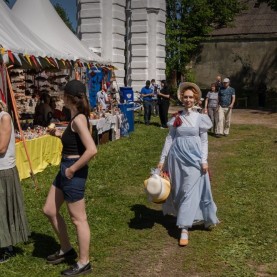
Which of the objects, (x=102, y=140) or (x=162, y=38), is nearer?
(x=102, y=140)

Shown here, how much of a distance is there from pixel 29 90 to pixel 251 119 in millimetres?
9618

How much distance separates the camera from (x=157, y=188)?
5.33 metres

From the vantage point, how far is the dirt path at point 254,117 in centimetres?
1895

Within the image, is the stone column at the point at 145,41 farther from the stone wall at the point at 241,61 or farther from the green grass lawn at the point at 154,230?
the green grass lawn at the point at 154,230

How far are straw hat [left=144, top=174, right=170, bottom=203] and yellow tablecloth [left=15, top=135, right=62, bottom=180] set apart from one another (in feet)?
12.3

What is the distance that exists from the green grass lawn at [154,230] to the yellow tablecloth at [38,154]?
0.21 m

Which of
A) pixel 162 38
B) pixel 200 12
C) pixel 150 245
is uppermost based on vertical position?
pixel 200 12

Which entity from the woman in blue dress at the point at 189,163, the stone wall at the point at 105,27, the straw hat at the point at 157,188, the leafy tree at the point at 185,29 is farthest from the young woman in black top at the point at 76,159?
the leafy tree at the point at 185,29

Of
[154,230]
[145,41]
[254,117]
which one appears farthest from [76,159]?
[145,41]

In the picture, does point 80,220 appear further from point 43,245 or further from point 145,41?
point 145,41

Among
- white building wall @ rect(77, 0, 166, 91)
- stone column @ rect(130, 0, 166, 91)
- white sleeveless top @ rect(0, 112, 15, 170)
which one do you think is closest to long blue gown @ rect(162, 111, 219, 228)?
white sleeveless top @ rect(0, 112, 15, 170)

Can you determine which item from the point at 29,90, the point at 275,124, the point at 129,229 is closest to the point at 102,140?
the point at 29,90

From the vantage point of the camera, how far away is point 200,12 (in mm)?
33531

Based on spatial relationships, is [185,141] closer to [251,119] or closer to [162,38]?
[251,119]
